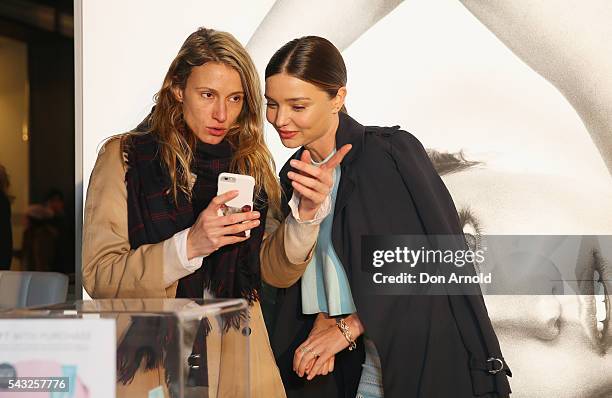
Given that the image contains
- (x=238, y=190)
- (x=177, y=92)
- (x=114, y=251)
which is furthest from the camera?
(x=177, y=92)

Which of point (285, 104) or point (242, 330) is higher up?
point (285, 104)

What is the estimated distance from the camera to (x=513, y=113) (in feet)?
9.25

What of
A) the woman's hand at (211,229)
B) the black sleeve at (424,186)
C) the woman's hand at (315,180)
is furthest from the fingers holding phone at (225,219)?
the black sleeve at (424,186)

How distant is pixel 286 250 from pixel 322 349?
0.44 meters

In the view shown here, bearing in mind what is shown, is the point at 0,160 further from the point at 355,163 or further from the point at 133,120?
the point at 355,163

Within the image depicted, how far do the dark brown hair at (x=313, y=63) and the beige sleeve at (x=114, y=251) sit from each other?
2.29 feet

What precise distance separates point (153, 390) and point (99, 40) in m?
2.00

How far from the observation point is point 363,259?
8.90 ft

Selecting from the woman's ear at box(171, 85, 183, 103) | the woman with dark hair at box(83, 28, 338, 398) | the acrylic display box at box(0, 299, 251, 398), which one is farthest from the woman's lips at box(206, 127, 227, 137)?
the acrylic display box at box(0, 299, 251, 398)

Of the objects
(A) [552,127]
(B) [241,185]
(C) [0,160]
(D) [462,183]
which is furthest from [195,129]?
(C) [0,160]

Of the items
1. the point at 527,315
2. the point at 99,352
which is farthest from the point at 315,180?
the point at 527,315

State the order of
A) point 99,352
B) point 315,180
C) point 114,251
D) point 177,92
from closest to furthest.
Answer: point 99,352 → point 315,180 → point 114,251 → point 177,92

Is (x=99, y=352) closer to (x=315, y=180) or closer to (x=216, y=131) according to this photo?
(x=315, y=180)

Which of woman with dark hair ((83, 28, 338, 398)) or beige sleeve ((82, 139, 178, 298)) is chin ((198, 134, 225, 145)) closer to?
woman with dark hair ((83, 28, 338, 398))
